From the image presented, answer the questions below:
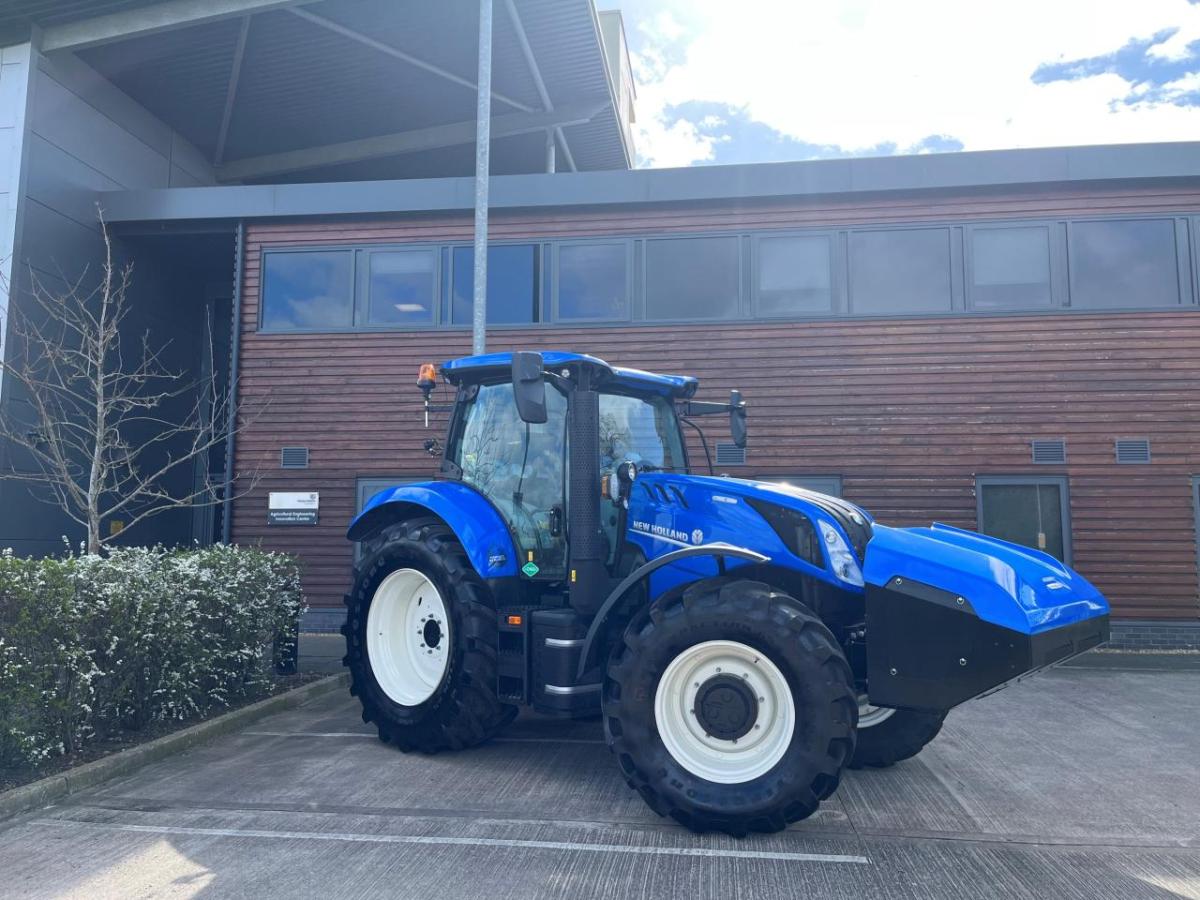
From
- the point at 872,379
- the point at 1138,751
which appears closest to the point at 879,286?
the point at 872,379

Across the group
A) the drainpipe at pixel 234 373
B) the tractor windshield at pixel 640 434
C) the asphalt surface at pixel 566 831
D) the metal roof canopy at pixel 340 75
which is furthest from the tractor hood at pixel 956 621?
the metal roof canopy at pixel 340 75

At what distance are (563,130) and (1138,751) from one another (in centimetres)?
1418

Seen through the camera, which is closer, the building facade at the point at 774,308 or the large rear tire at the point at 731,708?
the large rear tire at the point at 731,708

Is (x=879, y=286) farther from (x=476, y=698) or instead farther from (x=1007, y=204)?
(x=476, y=698)

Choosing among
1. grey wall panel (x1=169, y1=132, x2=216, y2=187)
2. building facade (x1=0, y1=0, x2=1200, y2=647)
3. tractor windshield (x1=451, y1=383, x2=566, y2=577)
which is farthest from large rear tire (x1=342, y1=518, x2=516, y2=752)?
grey wall panel (x1=169, y1=132, x2=216, y2=187)

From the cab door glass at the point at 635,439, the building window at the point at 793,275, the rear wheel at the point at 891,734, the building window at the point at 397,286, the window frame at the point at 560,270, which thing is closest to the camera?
the rear wheel at the point at 891,734

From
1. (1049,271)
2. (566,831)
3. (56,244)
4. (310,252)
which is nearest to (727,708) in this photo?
(566,831)

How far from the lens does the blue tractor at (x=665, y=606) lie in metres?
3.77

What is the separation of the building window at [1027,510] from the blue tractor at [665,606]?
566 cm

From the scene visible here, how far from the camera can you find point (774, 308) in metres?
10.6

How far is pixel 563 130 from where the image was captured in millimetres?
16328

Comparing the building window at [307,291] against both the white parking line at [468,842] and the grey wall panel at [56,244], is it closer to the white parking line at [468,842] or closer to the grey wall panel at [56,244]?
the grey wall panel at [56,244]

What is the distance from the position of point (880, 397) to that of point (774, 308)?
170 centimetres

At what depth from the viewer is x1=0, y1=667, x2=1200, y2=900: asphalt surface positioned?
11.1ft
